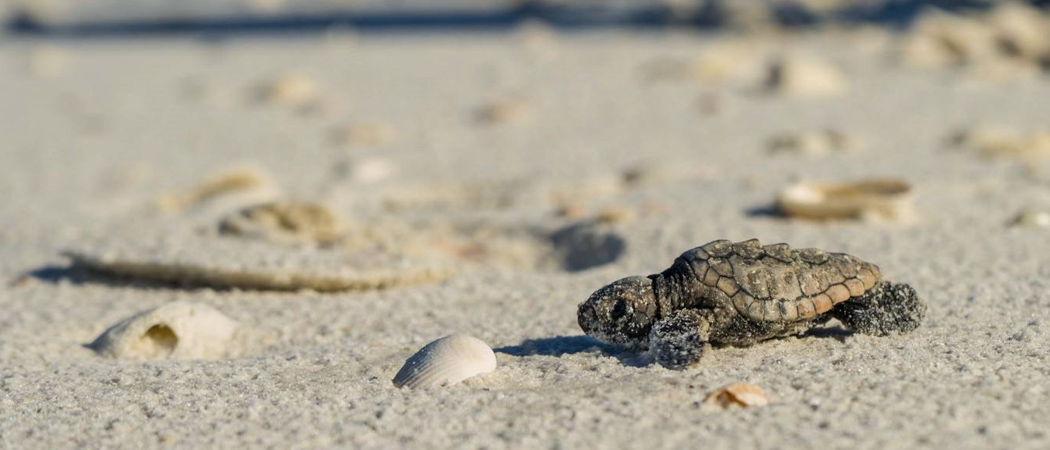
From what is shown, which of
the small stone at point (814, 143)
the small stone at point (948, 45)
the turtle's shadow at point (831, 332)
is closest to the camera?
the turtle's shadow at point (831, 332)

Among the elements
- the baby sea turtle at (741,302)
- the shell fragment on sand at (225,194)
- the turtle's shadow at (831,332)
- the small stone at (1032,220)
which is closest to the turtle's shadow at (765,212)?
the small stone at (1032,220)

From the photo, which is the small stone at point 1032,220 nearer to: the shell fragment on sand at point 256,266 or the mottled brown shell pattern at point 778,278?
the mottled brown shell pattern at point 778,278

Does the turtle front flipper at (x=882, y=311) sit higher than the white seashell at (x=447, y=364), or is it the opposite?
the turtle front flipper at (x=882, y=311)

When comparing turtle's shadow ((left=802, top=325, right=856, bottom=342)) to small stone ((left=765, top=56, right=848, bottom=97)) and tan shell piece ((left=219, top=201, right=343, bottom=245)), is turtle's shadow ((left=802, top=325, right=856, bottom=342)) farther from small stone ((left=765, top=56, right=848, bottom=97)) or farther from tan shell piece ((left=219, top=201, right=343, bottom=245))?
small stone ((left=765, top=56, right=848, bottom=97))

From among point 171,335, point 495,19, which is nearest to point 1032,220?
point 171,335

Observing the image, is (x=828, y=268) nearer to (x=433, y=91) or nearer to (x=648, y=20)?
(x=433, y=91)

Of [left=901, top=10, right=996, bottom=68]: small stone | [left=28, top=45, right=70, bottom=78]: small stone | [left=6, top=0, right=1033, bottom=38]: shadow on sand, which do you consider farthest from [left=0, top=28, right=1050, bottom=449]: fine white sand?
[left=6, top=0, right=1033, bottom=38]: shadow on sand

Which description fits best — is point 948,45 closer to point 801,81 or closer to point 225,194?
point 801,81
